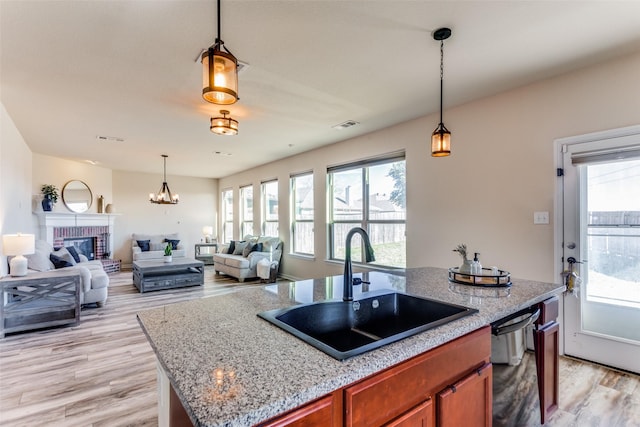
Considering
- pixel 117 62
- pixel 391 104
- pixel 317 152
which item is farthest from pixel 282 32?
pixel 317 152

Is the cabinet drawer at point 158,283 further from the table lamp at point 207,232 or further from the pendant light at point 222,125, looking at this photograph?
the table lamp at point 207,232

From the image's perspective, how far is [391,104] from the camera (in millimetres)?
3600

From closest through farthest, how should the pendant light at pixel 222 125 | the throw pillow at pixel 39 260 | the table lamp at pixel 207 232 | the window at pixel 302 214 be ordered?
the pendant light at pixel 222 125, the throw pillow at pixel 39 260, the window at pixel 302 214, the table lamp at pixel 207 232

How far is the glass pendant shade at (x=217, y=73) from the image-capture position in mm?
1460

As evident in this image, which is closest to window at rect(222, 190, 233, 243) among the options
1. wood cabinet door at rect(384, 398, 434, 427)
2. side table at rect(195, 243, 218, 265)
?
side table at rect(195, 243, 218, 265)

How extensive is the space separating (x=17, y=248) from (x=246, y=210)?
17.5 ft

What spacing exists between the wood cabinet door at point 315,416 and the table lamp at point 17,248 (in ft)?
13.9

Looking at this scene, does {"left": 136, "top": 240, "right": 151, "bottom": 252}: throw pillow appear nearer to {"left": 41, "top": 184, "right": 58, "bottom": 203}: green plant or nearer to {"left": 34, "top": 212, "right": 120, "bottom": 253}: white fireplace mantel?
{"left": 34, "top": 212, "right": 120, "bottom": 253}: white fireplace mantel

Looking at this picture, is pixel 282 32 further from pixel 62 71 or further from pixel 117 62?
pixel 62 71

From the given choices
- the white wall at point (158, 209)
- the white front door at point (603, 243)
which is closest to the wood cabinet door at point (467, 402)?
the white front door at point (603, 243)

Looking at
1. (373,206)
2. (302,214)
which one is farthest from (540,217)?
(302,214)

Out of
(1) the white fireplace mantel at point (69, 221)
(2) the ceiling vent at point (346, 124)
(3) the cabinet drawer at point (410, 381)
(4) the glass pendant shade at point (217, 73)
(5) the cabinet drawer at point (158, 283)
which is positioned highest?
(2) the ceiling vent at point (346, 124)

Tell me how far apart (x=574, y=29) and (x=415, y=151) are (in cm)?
207

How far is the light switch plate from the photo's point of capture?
117 inches
